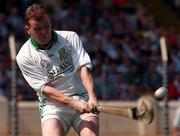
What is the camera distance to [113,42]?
21.5m

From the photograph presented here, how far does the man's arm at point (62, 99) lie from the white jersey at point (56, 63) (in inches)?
4.2

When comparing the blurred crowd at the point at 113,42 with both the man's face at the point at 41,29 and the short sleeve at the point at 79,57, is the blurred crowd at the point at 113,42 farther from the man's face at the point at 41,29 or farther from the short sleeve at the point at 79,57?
the man's face at the point at 41,29

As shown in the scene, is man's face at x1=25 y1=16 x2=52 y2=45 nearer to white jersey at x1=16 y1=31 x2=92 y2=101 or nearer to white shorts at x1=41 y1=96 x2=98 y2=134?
white jersey at x1=16 y1=31 x2=92 y2=101

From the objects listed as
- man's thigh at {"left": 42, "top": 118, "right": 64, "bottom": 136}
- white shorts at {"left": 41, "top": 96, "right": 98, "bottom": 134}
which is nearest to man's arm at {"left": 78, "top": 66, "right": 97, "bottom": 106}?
white shorts at {"left": 41, "top": 96, "right": 98, "bottom": 134}

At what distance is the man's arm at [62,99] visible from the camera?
351 inches

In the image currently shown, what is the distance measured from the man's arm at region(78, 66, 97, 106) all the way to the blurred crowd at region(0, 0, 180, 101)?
27.6 feet

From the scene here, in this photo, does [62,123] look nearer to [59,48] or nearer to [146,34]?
[59,48]

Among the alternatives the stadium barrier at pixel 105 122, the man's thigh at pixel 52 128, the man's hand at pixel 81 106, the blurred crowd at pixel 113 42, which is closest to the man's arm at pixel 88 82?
the man's hand at pixel 81 106

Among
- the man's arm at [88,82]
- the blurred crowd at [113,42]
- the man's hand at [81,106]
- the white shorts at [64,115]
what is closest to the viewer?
the man's hand at [81,106]

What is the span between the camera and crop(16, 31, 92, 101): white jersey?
9.30 m

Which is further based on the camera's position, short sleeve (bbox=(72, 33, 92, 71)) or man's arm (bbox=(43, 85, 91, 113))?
short sleeve (bbox=(72, 33, 92, 71))

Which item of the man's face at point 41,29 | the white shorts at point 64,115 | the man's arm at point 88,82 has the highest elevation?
the man's face at point 41,29

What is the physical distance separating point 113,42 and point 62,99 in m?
12.4

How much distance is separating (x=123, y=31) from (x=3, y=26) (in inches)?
134
